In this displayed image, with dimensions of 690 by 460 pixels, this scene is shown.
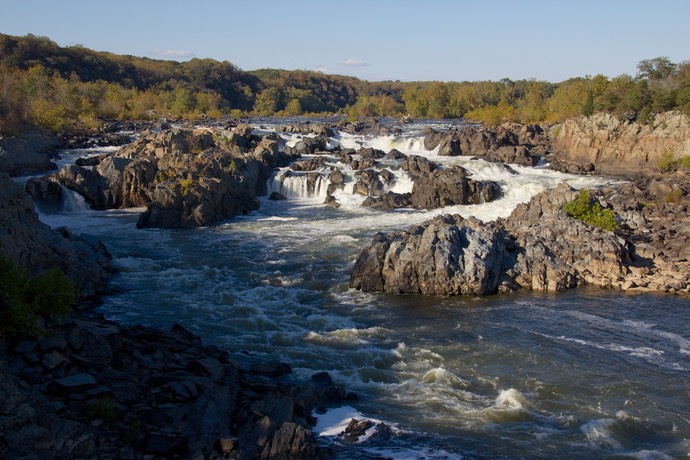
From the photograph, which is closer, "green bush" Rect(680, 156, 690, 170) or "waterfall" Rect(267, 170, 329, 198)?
"waterfall" Rect(267, 170, 329, 198)

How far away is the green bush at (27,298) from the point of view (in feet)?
41.2

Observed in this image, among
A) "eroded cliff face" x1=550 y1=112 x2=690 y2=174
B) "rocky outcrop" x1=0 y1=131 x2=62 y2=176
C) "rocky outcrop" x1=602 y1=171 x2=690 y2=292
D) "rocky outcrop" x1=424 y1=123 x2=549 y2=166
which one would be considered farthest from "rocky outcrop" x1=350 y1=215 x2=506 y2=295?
"rocky outcrop" x1=0 y1=131 x2=62 y2=176

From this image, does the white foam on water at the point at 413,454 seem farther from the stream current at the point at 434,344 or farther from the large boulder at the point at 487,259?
the large boulder at the point at 487,259

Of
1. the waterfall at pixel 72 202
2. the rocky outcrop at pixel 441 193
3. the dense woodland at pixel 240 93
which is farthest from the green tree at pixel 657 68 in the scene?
the waterfall at pixel 72 202

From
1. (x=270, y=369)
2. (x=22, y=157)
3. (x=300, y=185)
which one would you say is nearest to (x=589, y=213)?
(x=270, y=369)

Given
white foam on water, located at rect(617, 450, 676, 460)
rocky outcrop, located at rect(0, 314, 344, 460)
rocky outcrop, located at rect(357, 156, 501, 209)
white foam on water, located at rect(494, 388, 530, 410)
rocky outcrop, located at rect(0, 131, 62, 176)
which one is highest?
rocky outcrop, located at rect(0, 131, 62, 176)

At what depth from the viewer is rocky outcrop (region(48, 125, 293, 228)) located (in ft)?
114

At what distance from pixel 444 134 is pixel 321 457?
50.8 m

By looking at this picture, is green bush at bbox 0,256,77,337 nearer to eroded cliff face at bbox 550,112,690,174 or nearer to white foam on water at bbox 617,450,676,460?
white foam on water at bbox 617,450,676,460

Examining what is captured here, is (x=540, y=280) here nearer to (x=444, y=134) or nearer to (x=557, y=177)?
(x=557, y=177)

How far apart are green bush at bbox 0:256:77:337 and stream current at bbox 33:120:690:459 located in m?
5.47

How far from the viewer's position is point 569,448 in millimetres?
13383

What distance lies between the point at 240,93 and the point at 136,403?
12461 cm

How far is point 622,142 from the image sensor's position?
51.2 metres
